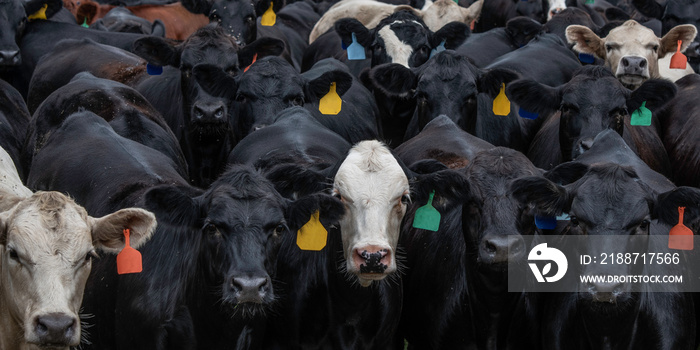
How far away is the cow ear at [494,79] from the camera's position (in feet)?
25.7

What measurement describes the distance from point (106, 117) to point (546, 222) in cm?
350

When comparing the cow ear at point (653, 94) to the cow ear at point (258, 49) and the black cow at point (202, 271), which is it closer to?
the black cow at point (202, 271)

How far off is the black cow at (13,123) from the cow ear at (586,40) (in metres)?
4.91

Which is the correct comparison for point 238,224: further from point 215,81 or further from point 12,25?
point 12,25

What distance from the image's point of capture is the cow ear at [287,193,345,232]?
5145 millimetres

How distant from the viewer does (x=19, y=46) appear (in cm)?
1035

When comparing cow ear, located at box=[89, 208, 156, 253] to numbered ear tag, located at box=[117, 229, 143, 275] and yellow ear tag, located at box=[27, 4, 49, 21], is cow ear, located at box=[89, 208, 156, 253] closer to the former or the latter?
numbered ear tag, located at box=[117, 229, 143, 275]

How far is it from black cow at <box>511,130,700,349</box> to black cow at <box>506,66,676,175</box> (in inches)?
69.3

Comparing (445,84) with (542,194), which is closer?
(542,194)

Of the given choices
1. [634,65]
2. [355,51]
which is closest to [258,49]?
[355,51]

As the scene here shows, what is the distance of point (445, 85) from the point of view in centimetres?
784

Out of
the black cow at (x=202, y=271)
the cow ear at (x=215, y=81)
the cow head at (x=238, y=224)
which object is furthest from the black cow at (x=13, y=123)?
the cow head at (x=238, y=224)

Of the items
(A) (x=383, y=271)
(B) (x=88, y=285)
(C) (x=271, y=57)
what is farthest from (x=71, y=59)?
(A) (x=383, y=271)

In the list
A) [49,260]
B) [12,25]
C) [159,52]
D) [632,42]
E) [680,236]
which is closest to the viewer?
[49,260]
